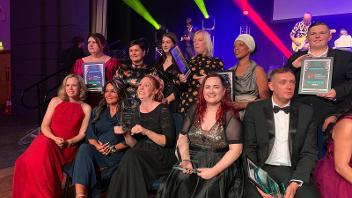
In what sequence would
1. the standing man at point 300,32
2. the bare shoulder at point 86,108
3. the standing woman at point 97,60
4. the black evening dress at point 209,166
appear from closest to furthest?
1. the black evening dress at point 209,166
2. the bare shoulder at point 86,108
3. the standing woman at point 97,60
4. the standing man at point 300,32

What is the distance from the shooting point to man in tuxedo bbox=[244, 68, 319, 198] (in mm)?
2469

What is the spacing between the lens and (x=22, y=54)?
359 inches

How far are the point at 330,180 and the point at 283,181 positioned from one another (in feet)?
0.99

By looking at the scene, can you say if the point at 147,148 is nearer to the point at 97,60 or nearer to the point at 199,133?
the point at 199,133

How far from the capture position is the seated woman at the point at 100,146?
287cm

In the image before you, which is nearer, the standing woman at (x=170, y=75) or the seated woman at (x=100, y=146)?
the seated woman at (x=100, y=146)

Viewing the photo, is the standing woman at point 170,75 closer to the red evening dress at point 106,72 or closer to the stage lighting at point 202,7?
the red evening dress at point 106,72

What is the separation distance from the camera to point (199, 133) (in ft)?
8.77

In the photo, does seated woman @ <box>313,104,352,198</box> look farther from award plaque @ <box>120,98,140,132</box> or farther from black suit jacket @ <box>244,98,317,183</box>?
award plaque @ <box>120,98,140,132</box>

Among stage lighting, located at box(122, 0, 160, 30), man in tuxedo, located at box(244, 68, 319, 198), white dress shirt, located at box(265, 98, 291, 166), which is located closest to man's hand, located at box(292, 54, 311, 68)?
man in tuxedo, located at box(244, 68, 319, 198)

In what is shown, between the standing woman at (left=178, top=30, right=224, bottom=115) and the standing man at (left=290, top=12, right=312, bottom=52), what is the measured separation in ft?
17.5

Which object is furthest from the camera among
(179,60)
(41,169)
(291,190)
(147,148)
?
(179,60)

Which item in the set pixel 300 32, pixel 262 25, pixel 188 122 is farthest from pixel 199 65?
pixel 262 25

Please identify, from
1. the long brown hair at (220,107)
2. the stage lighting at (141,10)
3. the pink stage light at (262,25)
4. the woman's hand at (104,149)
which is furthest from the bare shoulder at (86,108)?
the pink stage light at (262,25)
